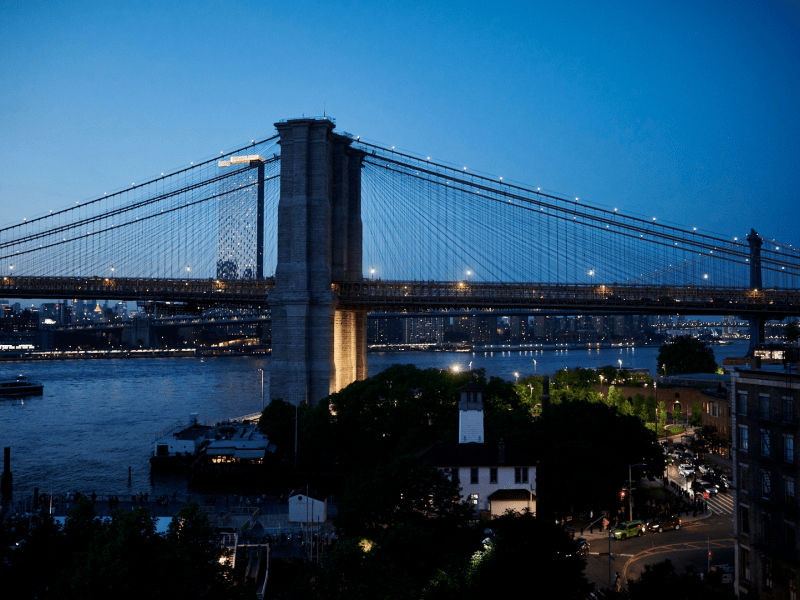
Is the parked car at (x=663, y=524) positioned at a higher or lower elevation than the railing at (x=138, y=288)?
lower

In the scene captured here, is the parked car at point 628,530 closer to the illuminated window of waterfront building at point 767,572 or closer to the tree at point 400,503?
the illuminated window of waterfront building at point 767,572

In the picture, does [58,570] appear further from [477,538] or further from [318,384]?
[318,384]

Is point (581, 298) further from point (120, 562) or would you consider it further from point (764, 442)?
point (120, 562)

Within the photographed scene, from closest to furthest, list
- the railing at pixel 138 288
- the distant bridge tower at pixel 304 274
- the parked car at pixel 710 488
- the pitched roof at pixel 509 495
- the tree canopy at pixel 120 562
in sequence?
the tree canopy at pixel 120 562, the pitched roof at pixel 509 495, the parked car at pixel 710 488, the distant bridge tower at pixel 304 274, the railing at pixel 138 288

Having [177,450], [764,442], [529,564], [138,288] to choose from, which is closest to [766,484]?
[764,442]

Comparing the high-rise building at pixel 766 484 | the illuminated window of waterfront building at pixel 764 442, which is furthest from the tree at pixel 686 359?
the illuminated window of waterfront building at pixel 764 442

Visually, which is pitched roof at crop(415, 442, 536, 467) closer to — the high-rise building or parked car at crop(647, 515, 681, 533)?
parked car at crop(647, 515, 681, 533)
